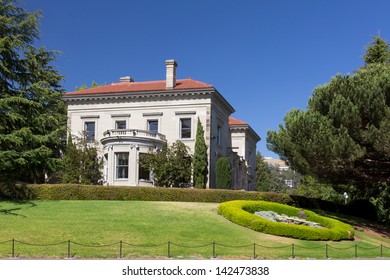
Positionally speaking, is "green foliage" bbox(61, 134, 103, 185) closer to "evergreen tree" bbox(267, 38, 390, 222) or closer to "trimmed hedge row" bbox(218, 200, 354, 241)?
"trimmed hedge row" bbox(218, 200, 354, 241)

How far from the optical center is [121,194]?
102 ft

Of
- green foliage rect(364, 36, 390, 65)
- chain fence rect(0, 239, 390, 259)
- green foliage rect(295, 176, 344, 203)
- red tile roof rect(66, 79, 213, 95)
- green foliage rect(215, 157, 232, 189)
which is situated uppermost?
green foliage rect(364, 36, 390, 65)

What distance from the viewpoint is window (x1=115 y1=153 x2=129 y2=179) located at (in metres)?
39.1

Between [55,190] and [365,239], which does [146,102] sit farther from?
[365,239]

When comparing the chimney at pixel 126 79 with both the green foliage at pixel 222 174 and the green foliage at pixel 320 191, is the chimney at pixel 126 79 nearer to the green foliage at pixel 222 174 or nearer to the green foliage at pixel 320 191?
the green foliage at pixel 222 174

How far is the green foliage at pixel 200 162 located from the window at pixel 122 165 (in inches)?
233

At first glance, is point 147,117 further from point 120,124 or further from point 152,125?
point 120,124

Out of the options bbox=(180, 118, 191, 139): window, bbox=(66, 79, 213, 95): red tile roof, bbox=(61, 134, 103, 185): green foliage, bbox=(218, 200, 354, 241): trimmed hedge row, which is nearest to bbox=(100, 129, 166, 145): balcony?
bbox=(61, 134, 103, 185): green foliage

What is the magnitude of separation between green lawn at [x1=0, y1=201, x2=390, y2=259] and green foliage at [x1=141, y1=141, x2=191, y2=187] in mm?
9713

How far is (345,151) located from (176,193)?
1193cm

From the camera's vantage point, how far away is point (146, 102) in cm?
4294

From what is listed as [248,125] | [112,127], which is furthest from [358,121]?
[248,125]

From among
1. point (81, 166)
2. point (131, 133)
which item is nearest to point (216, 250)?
point (131, 133)

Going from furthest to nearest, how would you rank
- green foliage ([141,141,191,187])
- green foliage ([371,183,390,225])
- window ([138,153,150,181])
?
window ([138,153,150,181]), green foliage ([141,141,191,187]), green foliage ([371,183,390,225])
